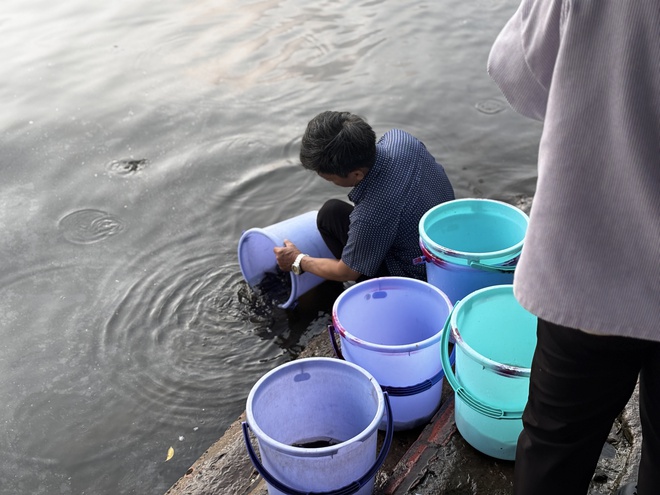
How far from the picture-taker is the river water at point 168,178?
12.6 ft

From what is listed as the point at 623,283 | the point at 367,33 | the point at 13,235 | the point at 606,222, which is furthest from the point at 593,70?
the point at 367,33

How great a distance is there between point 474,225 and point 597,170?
1952 mm

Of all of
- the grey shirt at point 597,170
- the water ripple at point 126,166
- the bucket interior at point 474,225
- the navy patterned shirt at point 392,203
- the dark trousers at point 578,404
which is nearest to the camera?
the grey shirt at point 597,170

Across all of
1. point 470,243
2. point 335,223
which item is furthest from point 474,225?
point 335,223

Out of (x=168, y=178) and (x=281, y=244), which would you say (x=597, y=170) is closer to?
(x=281, y=244)

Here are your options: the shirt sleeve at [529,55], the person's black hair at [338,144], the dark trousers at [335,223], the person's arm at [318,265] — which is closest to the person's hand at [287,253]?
the person's arm at [318,265]

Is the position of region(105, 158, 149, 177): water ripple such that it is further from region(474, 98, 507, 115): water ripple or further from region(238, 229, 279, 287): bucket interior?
region(474, 98, 507, 115): water ripple

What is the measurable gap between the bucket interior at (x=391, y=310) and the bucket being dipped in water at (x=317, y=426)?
321 mm

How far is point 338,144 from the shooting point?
330cm

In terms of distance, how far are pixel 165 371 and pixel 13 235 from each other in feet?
6.63

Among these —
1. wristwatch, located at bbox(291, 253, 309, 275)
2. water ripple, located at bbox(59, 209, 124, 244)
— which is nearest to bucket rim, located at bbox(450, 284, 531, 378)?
wristwatch, located at bbox(291, 253, 309, 275)

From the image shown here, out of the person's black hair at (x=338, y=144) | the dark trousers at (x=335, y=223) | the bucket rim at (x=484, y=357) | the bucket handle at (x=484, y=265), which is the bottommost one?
the dark trousers at (x=335, y=223)

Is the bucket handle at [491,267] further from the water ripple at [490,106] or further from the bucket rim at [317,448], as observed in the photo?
the water ripple at [490,106]

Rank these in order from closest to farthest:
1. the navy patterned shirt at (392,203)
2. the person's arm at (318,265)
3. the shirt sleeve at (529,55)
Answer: the shirt sleeve at (529,55) → the navy patterned shirt at (392,203) → the person's arm at (318,265)
